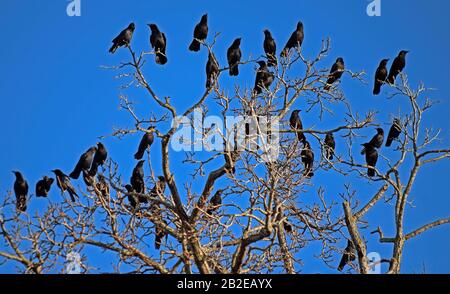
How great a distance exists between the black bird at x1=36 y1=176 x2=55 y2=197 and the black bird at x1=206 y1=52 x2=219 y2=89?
361 cm

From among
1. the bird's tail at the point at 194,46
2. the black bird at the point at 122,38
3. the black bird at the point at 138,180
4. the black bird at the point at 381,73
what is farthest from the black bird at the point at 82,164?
the black bird at the point at 381,73

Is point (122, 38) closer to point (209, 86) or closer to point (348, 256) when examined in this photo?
point (209, 86)

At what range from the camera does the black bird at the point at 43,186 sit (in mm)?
17109

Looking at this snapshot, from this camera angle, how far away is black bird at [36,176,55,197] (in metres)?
17.1

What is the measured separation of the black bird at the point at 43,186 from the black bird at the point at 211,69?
11.8 ft

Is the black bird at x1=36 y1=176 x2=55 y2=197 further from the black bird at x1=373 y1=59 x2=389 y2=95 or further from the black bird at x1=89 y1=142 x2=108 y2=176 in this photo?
the black bird at x1=373 y1=59 x2=389 y2=95

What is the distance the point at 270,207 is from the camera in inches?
483

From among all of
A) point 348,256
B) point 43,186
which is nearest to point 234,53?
point 43,186

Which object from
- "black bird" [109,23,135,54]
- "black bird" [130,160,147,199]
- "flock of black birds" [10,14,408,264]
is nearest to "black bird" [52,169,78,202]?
"flock of black birds" [10,14,408,264]
